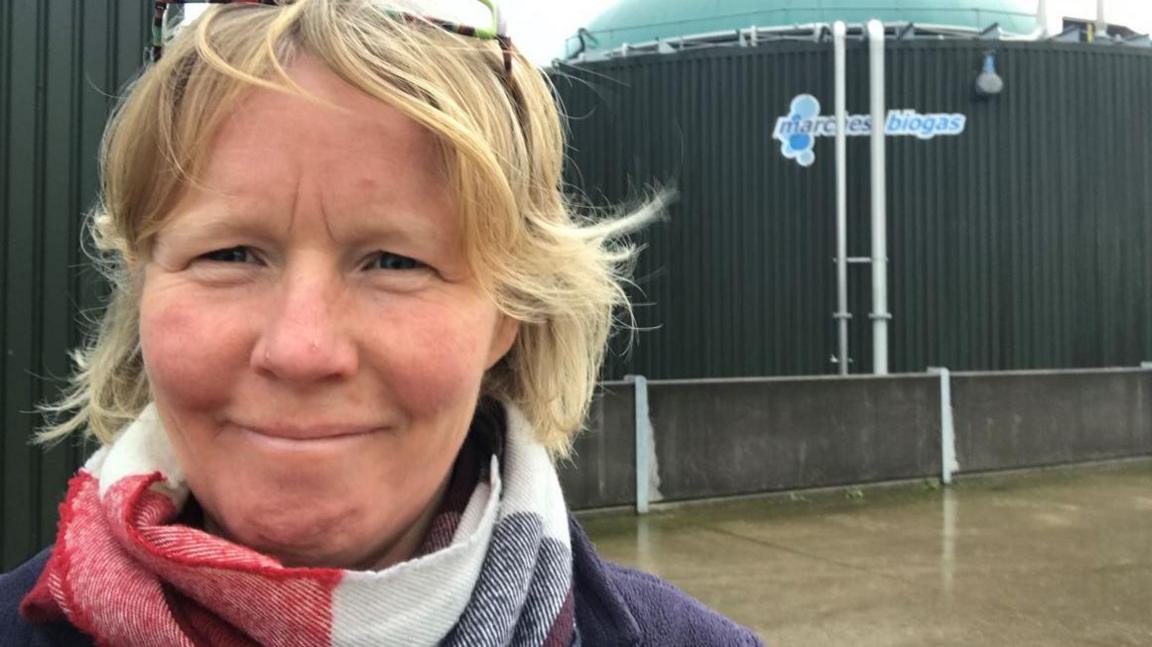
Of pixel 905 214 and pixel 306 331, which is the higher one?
pixel 905 214

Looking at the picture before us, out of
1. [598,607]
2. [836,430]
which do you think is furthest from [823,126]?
[598,607]

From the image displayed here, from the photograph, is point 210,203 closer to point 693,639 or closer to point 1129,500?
point 693,639

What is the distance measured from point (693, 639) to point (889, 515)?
19.9 ft

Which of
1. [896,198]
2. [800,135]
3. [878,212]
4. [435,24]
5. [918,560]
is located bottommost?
[918,560]

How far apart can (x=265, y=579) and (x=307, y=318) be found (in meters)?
0.26

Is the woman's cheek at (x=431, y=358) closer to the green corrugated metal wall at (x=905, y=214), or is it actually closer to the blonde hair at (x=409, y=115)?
the blonde hair at (x=409, y=115)

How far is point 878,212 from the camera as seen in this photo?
35.6 ft

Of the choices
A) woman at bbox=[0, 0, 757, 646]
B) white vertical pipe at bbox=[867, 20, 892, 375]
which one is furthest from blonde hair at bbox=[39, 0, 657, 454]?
white vertical pipe at bbox=[867, 20, 892, 375]

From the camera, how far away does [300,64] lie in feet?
3.34

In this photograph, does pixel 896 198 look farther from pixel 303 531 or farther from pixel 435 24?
pixel 303 531

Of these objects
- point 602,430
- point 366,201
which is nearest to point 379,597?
point 366,201

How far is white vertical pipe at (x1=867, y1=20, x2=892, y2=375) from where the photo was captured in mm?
10539

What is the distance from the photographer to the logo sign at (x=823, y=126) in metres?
11.7

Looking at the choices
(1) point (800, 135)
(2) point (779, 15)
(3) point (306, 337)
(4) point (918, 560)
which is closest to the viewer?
(3) point (306, 337)
